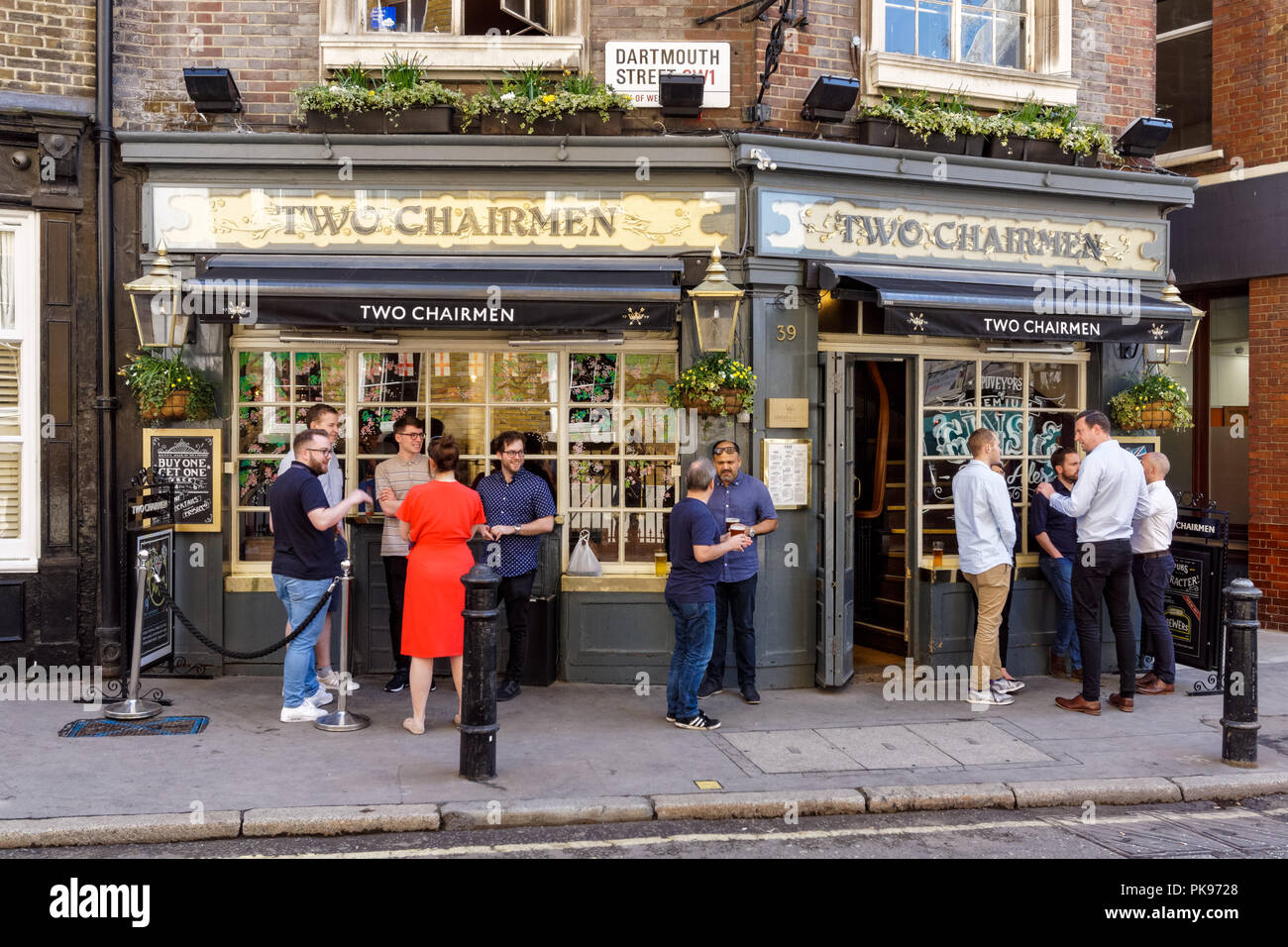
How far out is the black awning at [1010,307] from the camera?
8531 mm

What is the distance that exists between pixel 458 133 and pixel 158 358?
2946 mm

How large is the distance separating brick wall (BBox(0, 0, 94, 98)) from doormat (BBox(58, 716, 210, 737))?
16.6 ft

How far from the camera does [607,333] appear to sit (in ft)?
29.6

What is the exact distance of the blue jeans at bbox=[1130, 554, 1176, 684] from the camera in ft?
29.4

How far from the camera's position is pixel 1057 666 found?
31.3 ft

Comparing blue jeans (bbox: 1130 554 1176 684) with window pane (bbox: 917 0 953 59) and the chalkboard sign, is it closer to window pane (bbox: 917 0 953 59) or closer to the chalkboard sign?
window pane (bbox: 917 0 953 59)

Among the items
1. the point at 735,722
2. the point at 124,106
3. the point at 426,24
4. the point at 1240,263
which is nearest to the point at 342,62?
the point at 426,24

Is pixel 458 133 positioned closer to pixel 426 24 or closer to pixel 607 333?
pixel 426 24

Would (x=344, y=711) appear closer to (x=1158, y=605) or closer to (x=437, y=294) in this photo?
(x=437, y=294)

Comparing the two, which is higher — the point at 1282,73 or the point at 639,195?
the point at 1282,73

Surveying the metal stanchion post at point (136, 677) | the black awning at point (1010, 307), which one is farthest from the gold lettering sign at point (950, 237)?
the metal stanchion post at point (136, 677)

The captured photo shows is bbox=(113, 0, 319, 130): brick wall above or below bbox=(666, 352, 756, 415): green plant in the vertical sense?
above

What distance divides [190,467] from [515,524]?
2.75 m

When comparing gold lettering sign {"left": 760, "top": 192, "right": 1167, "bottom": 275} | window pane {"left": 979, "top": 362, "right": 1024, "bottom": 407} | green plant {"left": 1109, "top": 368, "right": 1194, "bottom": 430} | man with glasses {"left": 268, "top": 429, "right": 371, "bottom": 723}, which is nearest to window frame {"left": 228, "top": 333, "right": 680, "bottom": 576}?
gold lettering sign {"left": 760, "top": 192, "right": 1167, "bottom": 275}
